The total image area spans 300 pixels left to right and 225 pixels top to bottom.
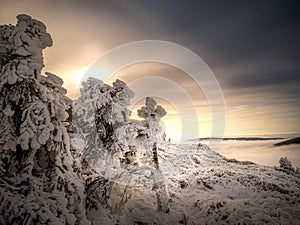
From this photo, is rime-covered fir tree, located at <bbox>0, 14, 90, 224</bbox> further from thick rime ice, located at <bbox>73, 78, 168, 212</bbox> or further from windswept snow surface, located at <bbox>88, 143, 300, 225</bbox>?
thick rime ice, located at <bbox>73, 78, 168, 212</bbox>

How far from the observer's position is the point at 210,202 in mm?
14945

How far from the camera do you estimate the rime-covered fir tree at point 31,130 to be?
20.8 feet

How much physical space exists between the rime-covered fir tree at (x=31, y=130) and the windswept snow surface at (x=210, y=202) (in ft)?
12.0

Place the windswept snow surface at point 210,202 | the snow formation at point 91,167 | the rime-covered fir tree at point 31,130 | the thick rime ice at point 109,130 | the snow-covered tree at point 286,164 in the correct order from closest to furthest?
1. the rime-covered fir tree at point 31,130
2. the snow formation at point 91,167
3. the thick rime ice at point 109,130
4. the windswept snow surface at point 210,202
5. the snow-covered tree at point 286,164

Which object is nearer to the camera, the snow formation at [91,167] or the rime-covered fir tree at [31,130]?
the rime-covered fir tree at [31,130]

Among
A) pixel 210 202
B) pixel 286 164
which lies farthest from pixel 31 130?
pixel 286 164

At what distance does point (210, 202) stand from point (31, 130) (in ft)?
41.3

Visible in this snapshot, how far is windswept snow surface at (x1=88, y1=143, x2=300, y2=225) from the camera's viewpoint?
476 inches

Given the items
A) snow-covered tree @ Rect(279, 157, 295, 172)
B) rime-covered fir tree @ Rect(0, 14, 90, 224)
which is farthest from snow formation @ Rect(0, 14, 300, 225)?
snow-covered tree @ Rect(279, 157, 295, 172)

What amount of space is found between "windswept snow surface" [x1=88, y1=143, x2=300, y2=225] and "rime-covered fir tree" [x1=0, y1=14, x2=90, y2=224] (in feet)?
12.0

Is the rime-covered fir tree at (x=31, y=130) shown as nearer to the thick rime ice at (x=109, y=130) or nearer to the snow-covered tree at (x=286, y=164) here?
the thick rime ice at (x=109, y=130)

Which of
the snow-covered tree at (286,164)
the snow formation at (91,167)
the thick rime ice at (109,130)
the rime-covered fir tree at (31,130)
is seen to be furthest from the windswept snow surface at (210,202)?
the snow-covered tree at (286,164)

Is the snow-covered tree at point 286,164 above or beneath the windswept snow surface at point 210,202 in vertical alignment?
above

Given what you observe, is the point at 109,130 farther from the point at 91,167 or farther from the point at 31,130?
the point at 31,130
